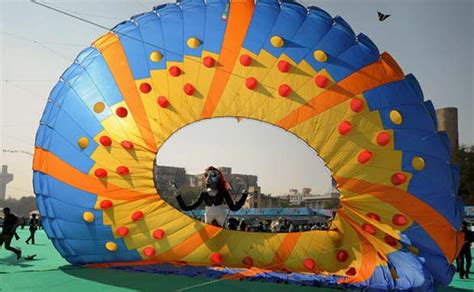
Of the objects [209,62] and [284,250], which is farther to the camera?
[209,62]

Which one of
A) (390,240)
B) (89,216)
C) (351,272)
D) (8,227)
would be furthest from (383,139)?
(8,227)

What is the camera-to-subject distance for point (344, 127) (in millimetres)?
6605

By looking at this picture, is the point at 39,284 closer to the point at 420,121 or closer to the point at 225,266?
the point at 225,266

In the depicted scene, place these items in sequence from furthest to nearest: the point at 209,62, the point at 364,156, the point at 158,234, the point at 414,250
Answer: the point at 158,234, the point at 209,62, the point at 364,156, the point at 414,250

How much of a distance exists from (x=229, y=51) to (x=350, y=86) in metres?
1.90

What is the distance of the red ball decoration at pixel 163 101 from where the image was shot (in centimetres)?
713

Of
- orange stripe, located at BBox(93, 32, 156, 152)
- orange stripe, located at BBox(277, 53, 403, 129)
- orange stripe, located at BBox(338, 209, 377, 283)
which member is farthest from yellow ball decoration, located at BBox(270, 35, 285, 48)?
orange stripe, located at BBox(338, 209, 377, 283)

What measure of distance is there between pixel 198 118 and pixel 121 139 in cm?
124

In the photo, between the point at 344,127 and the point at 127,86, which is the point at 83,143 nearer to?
the point at 127,86

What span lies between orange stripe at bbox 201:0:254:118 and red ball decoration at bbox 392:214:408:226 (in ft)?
10.1

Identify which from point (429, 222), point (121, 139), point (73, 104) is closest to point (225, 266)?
point (121, 139)

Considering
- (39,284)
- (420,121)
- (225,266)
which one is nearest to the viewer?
(39,284)

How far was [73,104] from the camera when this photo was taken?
7.33 meters

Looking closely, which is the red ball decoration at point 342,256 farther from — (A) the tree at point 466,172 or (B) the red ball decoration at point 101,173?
(A) the tree at point 466,172
